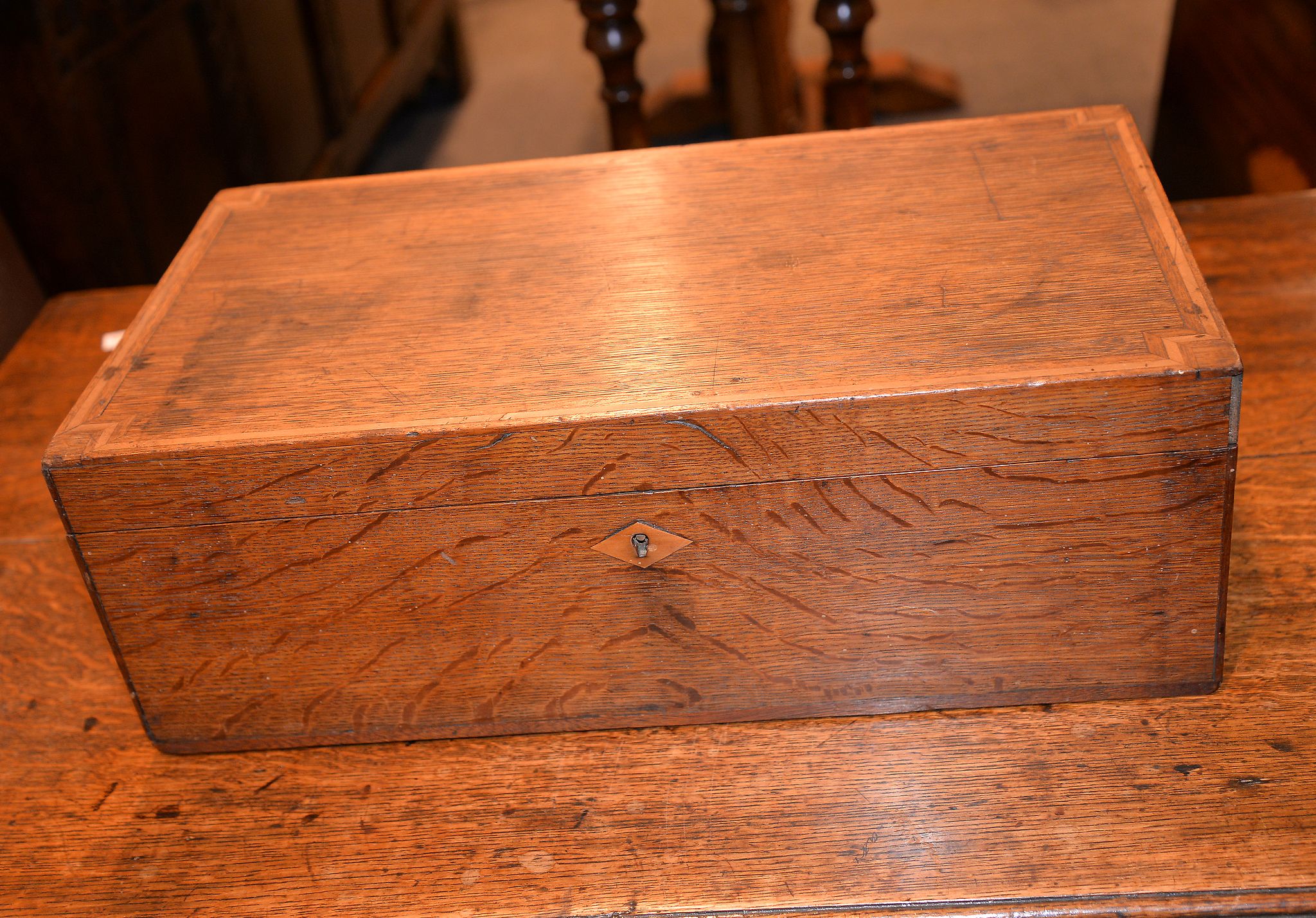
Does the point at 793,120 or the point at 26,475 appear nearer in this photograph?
the point at 26,475

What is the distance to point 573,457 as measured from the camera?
2.78ft

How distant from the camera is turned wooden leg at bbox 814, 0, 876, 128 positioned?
1.69 m

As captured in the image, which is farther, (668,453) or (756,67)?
(756,67)

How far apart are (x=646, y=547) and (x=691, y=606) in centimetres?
6

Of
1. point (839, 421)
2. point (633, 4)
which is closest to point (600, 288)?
point (839, 421)

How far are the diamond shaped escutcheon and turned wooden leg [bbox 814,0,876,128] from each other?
1.05 meters

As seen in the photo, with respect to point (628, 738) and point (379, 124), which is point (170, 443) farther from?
point (379, 124)

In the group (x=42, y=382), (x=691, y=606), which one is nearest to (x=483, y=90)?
(x=42, y=382)

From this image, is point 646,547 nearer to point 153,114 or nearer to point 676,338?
point 676,338

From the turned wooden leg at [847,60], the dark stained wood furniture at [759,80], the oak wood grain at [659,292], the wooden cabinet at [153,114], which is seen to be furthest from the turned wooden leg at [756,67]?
the oak wood grain at [659,292]

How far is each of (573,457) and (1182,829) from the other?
48 centimetres

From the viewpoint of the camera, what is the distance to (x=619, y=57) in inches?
69.1

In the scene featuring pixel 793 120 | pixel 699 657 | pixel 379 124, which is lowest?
pixel 379 124

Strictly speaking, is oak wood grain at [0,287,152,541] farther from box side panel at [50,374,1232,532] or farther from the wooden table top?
box side panel at [50,374,1232,532]
